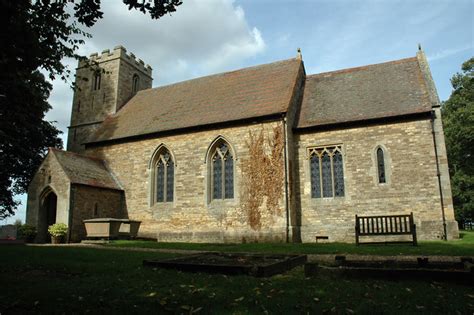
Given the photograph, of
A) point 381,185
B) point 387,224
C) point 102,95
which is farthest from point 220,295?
point 102,95

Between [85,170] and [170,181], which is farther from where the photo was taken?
[170,181]

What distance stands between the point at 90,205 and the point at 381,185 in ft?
47.1

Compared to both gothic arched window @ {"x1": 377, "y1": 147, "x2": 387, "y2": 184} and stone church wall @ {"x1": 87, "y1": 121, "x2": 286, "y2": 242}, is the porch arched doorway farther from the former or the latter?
gothic arched window @ {"x1": 377, "y1": 147, "x2": 387, "y2": 184}

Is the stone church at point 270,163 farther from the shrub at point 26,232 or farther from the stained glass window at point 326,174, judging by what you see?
the shrub at point 26,232

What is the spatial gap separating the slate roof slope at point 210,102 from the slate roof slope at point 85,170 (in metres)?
1.87

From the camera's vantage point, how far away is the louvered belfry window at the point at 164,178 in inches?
789

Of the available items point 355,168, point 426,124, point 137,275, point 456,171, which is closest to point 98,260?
point 137,275

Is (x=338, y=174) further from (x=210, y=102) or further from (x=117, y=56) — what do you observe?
(x=117, y=56)

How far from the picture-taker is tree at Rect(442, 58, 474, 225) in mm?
28188

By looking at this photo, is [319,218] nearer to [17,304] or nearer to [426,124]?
[426,124]

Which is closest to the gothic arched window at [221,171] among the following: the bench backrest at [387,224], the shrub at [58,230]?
the bench backrest at [387,224]

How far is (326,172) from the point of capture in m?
17.7

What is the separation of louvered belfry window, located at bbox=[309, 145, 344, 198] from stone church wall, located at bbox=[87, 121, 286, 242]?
2007 millimetres

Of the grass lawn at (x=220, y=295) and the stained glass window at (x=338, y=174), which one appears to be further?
the stained glass window at (x=338, y=174)
